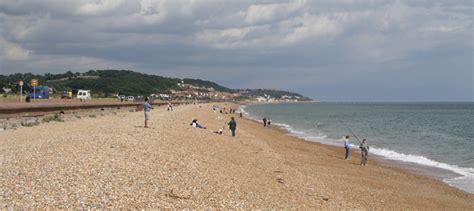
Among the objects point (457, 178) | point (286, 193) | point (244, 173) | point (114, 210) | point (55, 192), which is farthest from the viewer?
point (457, 178)

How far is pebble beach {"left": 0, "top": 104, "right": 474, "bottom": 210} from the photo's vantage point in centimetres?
860

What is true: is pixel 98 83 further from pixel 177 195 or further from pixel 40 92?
pixel 177 195

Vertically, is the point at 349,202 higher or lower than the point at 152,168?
lower

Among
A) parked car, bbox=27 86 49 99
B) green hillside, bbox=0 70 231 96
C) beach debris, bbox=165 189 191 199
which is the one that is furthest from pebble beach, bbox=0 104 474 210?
green hillside, bbox=0 70 231 96

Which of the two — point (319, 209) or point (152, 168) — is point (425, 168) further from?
point (152, 168)

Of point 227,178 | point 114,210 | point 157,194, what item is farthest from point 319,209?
point 114,210

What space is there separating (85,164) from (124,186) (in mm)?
2046

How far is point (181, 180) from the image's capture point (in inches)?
413

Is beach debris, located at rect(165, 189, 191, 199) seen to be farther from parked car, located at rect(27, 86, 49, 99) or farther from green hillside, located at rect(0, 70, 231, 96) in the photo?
green hillside, located at rect(0, 70, 231, 96)

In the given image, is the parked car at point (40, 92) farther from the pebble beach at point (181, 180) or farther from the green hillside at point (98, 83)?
the green hillside at point (98, 83)

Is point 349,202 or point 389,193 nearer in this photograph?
point 349,202

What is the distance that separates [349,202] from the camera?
1166cm

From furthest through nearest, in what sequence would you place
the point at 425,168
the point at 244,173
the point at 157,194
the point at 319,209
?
the point at 425,168 < the point at 244,173 < the point at 319,209 < the point at 157,194

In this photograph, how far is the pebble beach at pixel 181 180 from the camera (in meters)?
8.60
